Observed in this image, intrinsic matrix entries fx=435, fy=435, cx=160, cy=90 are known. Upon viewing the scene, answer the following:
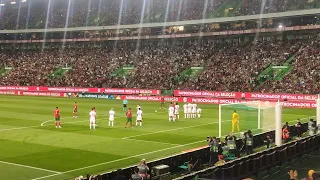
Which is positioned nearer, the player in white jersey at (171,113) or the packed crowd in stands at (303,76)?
the player in white jersey at (171,113)

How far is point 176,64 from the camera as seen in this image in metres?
73.7

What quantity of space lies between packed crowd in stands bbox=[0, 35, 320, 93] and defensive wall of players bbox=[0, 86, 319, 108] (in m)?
3.09

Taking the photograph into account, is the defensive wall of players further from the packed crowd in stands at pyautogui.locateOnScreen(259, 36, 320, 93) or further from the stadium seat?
the stadium seat

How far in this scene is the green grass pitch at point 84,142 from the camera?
20188 millimetres

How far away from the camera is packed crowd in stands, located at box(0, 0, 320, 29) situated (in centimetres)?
6944

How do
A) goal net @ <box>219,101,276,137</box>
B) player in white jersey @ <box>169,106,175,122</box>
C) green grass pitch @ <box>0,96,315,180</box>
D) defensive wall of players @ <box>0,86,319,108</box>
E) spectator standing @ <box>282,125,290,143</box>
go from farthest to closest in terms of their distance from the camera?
defensive wall of players @ <box>0,86,319,108</box>
player in white jersey @ <box>169,106,175,122</box>
goal net @ <box>219,101,276,137</box>
spectator standing @ <box>282,125,290,143</box>
green grass pitch @ <box>0,96,315,180</box>

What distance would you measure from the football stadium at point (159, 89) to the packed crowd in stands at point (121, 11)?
0.30 m

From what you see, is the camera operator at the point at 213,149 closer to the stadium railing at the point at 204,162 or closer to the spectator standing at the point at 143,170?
the stadium railing at the point at 204,162

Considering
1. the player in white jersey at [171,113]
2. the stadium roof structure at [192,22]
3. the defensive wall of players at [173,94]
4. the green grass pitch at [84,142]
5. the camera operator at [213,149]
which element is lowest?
the green grass pitch at [84,142]

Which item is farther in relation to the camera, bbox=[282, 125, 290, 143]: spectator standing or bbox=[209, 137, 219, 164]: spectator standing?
bbox=[282, 125, 290, 143]: spectator standing

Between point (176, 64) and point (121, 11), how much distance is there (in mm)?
22040

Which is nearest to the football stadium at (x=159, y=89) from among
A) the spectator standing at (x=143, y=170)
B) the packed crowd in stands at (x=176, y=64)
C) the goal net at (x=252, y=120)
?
the spectator standing at (x=143, y=170)

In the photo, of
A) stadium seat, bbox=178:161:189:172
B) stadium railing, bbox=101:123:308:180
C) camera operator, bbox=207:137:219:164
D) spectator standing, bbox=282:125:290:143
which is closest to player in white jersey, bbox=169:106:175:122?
spectator standing, bbox=282:125:290:143

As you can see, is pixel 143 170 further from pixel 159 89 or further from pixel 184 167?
pixel 159 89
